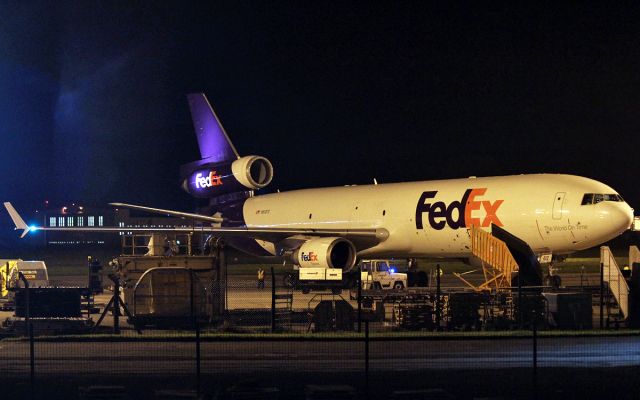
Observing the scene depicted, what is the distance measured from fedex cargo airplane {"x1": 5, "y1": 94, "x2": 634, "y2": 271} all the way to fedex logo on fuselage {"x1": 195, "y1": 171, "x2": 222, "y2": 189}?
A: 0.05m

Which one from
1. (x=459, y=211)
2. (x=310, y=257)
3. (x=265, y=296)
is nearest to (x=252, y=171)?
(x=310, y=257)

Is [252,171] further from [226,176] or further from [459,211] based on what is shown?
[459,211]

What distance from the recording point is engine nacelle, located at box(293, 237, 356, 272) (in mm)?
38938

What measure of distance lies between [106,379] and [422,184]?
26.0 meters

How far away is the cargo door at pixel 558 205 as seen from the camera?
35344 mm

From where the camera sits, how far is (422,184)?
4128cm

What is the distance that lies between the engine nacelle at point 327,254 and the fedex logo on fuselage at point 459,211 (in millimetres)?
2909

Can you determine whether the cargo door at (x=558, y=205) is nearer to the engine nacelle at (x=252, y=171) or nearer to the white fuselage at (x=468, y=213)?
the white fuselage at (x=468, y=213)

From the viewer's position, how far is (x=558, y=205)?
35.4m

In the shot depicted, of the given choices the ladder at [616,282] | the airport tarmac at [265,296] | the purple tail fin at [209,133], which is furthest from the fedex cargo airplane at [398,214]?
the ladder at [616,282]

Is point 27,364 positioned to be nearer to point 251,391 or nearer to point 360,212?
point 251,391

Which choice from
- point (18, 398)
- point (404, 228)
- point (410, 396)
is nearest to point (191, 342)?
point (18, 398)

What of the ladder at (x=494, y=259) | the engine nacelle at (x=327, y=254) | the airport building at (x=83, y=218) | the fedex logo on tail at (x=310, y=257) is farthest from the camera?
the airport building at (x=83, y=218)

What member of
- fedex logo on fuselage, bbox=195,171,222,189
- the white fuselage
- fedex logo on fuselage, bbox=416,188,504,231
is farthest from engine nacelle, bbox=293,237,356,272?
fedex logo on fuselage, bbox=195,171,222,189
